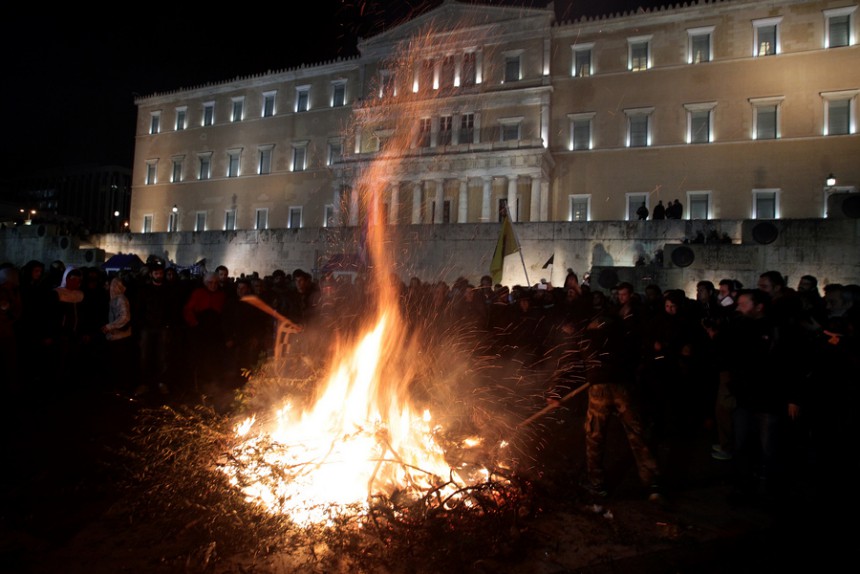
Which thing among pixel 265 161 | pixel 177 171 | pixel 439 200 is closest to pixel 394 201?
pixel 439 200

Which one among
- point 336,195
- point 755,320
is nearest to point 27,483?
point 755,320

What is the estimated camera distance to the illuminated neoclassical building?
85.5 feet

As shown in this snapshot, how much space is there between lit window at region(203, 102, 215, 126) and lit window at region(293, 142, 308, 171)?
975 cm

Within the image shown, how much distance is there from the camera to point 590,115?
30.0 m

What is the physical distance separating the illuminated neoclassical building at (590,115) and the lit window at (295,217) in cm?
17

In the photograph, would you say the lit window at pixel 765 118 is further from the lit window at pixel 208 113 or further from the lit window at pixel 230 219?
the lit window at pixel 208 113

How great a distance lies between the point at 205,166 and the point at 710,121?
1540 inches

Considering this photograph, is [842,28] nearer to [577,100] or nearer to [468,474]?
[577,100]

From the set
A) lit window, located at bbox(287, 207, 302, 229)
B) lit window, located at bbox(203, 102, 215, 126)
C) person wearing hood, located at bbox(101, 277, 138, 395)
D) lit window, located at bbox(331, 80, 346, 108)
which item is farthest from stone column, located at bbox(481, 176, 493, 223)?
lit window, located at bbox(203, 102, 215, 126)

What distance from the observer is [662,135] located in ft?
94.6

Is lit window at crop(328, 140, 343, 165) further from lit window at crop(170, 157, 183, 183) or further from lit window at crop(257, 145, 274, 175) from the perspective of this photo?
lit window at crop(170, 157, 183, 183)

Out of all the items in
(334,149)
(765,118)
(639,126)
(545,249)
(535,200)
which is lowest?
(545,249)

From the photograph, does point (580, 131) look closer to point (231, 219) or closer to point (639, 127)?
point (639, 127)

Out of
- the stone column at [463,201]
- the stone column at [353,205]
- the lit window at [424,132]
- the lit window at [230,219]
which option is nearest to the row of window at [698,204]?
the stone column at [463,201]
